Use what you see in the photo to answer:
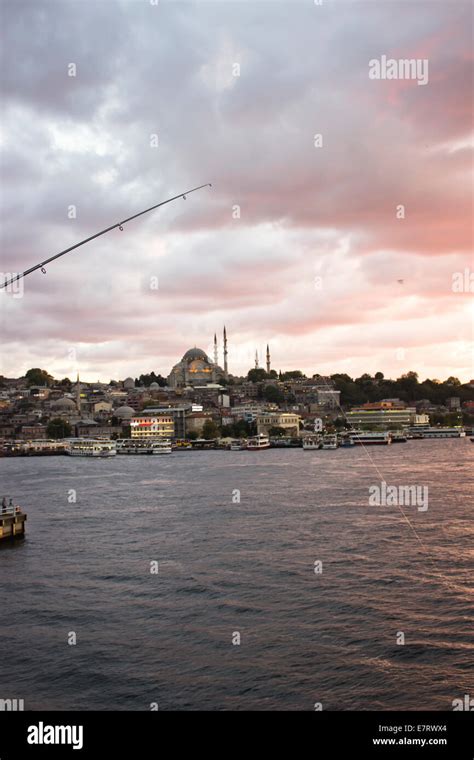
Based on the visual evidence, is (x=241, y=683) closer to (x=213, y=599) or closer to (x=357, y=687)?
(x=357, y=687)

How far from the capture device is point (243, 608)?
9.25 meters

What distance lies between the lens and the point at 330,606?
9.15 metres

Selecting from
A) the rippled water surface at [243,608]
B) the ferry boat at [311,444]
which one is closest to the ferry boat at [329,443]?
the ferry boat at [311,444]

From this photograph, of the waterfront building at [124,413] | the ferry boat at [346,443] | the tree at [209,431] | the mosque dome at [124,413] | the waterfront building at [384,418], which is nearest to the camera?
the ferry boat at [346,443]

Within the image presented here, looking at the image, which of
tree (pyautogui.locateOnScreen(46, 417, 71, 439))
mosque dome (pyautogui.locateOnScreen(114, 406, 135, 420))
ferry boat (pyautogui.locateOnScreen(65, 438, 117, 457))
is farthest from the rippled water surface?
mosque dome (pyautogui.locateOnScreen(114, 406, 135, 420))

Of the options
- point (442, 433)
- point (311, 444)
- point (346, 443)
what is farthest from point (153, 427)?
point (442, 433)

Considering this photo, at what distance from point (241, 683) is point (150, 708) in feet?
3.05

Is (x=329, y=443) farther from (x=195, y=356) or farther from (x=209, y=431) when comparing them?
(x=195, y=356)

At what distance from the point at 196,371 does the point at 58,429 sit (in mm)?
30569

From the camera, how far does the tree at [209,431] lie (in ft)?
219

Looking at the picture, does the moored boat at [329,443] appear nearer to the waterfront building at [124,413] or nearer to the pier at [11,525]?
the waterfront building at [124,413]

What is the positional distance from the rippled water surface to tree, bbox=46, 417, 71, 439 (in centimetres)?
5640

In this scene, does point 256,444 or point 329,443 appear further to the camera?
point 256,444

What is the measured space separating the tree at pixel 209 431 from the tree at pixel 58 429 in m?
14.8
